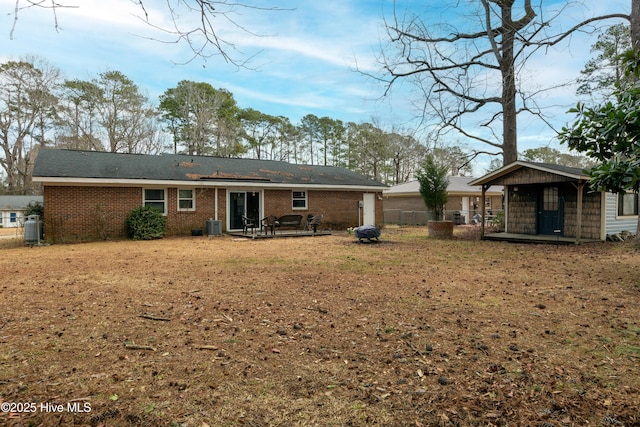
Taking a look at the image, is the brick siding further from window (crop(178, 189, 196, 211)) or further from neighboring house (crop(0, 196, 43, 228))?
neighboring house (crop(0, 196, 43, 228))

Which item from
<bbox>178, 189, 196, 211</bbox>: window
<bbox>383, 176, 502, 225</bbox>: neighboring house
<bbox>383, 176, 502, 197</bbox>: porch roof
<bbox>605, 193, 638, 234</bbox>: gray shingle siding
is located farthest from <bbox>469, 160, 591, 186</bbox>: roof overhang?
<bbox>178, 189, 196, 211</bbox>: window

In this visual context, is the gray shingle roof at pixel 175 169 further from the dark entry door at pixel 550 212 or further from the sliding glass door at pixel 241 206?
the dark entry door at pixel 550 212

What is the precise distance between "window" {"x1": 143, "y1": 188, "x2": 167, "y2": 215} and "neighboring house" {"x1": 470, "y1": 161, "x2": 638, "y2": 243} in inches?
540

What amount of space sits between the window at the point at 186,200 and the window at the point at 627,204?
17988 mm

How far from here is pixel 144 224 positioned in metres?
14.9

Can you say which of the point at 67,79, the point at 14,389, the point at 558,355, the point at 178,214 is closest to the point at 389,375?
the point at 558,355

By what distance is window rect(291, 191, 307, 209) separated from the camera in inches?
763

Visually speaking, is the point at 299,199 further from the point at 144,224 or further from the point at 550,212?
the point at 550,212

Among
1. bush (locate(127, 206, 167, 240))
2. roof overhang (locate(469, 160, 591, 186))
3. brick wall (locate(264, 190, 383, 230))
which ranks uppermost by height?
roof overhang (locate(469, 160, 591, 186))

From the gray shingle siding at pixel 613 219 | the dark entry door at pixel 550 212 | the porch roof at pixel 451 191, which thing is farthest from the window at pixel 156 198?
the gray shingle siding at pixel 613 219

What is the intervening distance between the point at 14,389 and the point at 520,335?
4.83m

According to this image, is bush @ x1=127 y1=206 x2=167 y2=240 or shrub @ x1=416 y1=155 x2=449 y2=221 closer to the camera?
bush @ x1=127 y1=206 x2=167 y2=240

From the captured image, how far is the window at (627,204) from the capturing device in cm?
1496

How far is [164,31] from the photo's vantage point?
3.12m
